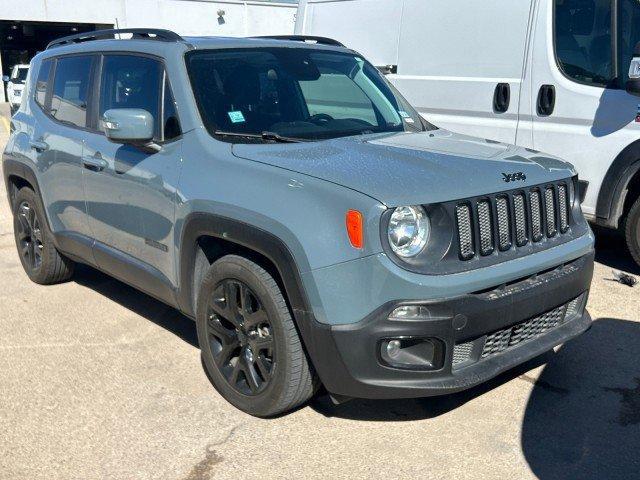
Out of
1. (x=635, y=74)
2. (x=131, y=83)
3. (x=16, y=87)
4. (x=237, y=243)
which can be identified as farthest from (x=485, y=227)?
(x=16, y=87)

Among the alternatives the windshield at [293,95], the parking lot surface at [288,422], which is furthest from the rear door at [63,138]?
the windshield at [293,95]

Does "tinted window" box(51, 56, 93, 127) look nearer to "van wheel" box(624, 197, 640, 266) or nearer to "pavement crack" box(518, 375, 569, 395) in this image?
"pavement crack" box(518, 375, 569, 395)

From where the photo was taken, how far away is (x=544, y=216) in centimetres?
349

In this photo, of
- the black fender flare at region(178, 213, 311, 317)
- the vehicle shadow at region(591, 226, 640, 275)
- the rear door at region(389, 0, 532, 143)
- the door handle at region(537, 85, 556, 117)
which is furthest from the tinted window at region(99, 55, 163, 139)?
the vehicle shadow at region(591, 226, 640, 275)

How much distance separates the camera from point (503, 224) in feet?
10.7

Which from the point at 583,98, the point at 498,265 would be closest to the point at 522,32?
the point at 583,98

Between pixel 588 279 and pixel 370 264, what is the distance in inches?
54.5

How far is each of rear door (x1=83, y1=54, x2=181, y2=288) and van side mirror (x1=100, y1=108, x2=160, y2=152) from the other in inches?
5.1

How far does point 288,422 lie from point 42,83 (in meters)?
3.32

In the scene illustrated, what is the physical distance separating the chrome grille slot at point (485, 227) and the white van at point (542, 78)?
8.72 feet

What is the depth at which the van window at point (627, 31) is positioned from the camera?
5.45 metres

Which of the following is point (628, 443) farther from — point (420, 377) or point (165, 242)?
point (165, 242)

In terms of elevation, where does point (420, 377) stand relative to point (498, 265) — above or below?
below

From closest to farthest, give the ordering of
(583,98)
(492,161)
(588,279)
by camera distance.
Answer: (492,161) < (588,279) < (583,98)
